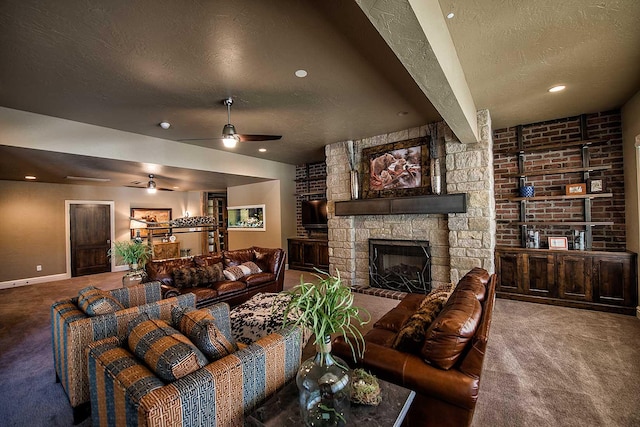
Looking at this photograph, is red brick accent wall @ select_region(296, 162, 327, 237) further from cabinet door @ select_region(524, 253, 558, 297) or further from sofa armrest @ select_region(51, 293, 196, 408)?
sofa armrest @ select_region(51, 293, 196, 408)

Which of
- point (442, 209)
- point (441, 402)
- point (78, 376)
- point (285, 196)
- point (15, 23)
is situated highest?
point (15, 23)

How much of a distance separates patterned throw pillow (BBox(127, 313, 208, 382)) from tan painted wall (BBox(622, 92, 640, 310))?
16.5 feet

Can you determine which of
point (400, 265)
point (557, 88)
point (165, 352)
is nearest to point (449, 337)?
point (165, 352)

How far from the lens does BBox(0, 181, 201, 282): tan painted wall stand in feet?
20.1

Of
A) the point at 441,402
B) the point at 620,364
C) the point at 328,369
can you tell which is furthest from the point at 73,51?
the point at 620,364

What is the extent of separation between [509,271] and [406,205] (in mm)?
1827

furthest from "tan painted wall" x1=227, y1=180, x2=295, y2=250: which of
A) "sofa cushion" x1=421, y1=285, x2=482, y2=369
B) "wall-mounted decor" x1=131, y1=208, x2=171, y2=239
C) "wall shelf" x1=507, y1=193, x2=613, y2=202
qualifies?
"sofa cushion" x1=421, y1=285, x2=482, y2=369

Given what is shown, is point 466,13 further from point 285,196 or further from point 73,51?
point 285,196

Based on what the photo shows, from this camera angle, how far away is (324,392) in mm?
1183

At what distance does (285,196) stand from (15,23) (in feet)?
18.0

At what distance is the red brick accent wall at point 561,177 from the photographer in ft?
12.6

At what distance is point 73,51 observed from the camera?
2262mm

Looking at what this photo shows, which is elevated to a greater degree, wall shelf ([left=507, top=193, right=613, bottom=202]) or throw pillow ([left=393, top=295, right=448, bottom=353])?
wall shelf ([left=507, top=193, right=613, bottom=202])

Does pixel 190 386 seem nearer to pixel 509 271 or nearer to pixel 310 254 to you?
pixel 509 271
